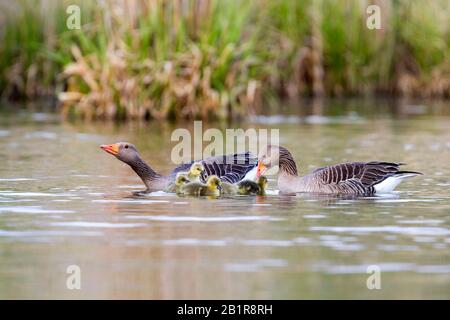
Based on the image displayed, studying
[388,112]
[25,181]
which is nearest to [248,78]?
[388,112]

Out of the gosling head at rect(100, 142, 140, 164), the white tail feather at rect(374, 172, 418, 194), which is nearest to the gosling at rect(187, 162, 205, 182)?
the gosling head at rect(100, 142, 140, 164)

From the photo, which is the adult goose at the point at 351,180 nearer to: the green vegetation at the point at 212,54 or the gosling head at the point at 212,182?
the gosling head at the point at 212,182

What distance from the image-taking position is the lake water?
7.84 metres

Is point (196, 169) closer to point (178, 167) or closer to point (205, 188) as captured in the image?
point (178, 167)

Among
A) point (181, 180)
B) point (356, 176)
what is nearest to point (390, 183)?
point (356, 176)

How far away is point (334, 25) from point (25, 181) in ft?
55.1

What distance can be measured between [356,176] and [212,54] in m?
9.77

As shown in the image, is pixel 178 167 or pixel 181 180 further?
pixel 178 167

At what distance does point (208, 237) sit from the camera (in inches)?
382

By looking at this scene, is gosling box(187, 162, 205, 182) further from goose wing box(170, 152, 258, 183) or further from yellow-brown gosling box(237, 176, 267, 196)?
yellow-brown gosling box(237, 176, 267, 196)

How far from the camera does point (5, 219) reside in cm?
1066

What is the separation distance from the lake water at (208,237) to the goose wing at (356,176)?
298mm

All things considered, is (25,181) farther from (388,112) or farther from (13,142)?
(388,112)

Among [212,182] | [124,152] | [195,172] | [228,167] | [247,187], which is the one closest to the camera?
[212,182]
